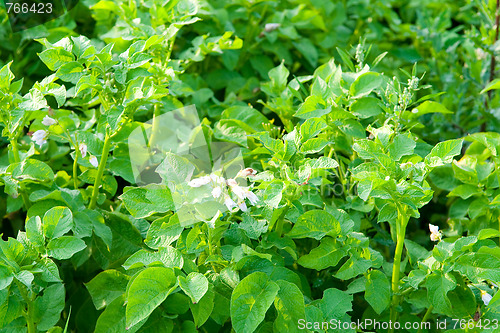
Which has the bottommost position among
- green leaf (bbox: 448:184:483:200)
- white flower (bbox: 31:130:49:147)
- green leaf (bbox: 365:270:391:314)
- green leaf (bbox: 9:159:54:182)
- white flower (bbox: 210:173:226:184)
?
green leaf (bbox: 365:270:391:314)

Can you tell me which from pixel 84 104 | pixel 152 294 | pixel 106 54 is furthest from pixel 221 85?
pixel 152 294

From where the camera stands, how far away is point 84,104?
5.72ft

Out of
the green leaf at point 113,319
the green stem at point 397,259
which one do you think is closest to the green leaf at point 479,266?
the green stem at point 397,259

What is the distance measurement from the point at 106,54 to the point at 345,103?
69cm

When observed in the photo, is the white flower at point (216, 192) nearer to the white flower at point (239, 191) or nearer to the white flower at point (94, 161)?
the white flower at point (239, 191)

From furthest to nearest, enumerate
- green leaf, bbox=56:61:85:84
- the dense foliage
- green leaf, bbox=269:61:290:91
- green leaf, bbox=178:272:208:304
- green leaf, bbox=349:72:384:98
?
green leaf, bbox=269:61:290:91 < green leaf, bbox=349:72:384:98 < green leaf, bbox=56:61:85:84 < the dense foliage < green leaf, bbox=178:272:208:304

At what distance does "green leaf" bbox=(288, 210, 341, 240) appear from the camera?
1.38m

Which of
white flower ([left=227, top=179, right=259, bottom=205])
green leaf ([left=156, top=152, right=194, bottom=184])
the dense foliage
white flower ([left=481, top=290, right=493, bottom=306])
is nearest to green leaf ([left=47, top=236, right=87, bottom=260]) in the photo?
the dense foliage

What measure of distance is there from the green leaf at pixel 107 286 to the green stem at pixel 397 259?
2.20ft

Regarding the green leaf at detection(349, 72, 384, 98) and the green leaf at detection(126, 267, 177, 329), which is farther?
the green leaf at detection(349, 72, 384, 98)

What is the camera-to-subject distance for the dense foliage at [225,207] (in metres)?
1.25

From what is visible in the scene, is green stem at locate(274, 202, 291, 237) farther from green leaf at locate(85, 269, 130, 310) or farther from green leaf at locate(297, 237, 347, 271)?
green leaf at locate(85, 269, 130, 310)

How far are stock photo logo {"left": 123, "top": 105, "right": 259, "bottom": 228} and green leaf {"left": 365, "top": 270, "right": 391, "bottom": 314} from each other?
348 mm

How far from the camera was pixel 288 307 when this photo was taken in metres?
1.25
